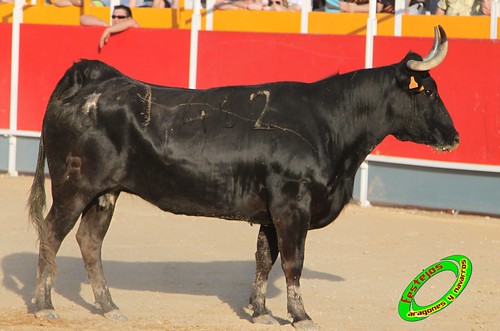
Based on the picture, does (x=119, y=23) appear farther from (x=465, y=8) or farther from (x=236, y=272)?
(x=236, y=272)

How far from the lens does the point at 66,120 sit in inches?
283

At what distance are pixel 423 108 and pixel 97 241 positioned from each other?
233cm

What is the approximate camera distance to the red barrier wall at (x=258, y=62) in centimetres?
1165

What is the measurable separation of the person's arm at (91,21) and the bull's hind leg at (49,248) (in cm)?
690

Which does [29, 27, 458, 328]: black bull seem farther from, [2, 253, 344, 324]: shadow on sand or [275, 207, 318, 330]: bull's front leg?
[2, 253, 344, 324]: shadow on sand

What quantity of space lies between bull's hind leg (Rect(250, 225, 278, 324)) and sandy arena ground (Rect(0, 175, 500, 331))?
11cm

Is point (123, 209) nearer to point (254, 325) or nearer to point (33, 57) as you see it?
point (33, 57)

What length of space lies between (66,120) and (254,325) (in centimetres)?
180

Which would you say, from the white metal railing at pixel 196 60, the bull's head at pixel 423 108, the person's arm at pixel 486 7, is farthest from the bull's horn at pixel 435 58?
the person's arm at pixel 486 7

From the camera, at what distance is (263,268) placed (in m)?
7.35

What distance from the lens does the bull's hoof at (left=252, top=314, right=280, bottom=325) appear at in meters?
7.09

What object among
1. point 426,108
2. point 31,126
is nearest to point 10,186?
point 31,126

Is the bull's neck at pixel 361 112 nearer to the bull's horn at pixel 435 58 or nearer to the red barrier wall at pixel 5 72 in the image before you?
the bull's horn at pixel 435 58
